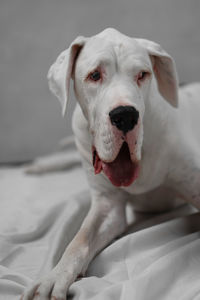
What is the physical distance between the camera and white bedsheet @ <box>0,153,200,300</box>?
116cm

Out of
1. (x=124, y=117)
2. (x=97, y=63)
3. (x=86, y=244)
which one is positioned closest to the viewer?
(x=124, y=117)

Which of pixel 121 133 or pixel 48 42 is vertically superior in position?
pixel 121 133

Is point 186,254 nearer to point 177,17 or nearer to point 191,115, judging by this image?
point 191,115

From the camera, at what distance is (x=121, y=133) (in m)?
1.17

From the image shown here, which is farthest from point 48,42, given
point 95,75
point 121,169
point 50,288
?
point 50,288

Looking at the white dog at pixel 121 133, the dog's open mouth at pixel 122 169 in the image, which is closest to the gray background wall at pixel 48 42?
the white dog at pixel 121 133

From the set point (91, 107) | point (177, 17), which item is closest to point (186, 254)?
point (91, 107)

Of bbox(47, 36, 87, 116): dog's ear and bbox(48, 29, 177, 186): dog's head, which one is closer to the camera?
bbox(48, 29, 177, 186): dog's head

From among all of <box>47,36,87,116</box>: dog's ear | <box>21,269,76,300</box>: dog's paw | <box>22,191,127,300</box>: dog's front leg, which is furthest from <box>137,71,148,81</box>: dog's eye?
<box>21,269,76,300</box>: dog's paw

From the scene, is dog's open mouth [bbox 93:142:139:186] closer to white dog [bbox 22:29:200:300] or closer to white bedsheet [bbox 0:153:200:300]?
white dog [bbox 22:29:200:300]

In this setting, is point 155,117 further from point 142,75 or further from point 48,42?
point 48,42

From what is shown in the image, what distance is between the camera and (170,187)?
1.57m

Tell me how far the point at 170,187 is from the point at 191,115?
0.31 m

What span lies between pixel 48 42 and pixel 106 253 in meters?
1.73
